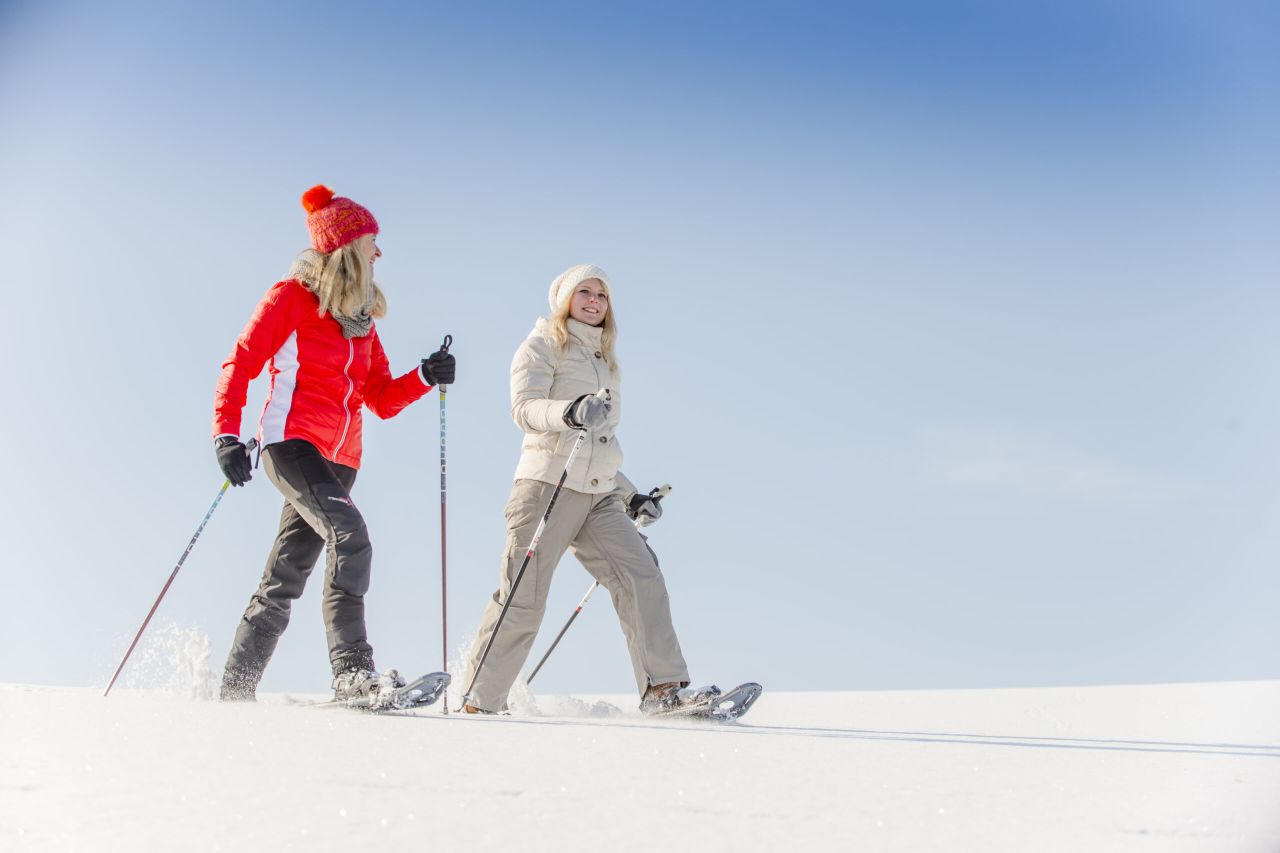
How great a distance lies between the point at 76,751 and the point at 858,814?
1.76 meters

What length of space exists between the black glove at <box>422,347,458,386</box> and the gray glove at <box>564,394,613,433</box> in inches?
30.1

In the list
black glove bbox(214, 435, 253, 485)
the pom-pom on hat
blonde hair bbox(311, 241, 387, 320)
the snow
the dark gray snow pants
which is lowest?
the snow

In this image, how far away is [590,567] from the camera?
16.3 ft

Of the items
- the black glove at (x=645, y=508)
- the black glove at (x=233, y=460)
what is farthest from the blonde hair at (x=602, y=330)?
the black glove at (x=233, y=460)

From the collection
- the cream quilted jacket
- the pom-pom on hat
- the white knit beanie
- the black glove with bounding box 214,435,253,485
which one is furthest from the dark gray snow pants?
the white knit beanie

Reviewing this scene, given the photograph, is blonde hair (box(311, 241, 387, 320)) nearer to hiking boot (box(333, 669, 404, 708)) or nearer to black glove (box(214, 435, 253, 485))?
black glove (box(214, 435, 253, 485))

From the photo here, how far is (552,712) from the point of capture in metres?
5.21

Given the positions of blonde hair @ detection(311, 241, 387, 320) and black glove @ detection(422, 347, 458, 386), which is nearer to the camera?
blonde hair @ detection(311, 241, 387, 320)

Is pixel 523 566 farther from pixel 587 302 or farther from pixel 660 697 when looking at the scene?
pixel 587 302

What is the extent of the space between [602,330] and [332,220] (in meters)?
1.28

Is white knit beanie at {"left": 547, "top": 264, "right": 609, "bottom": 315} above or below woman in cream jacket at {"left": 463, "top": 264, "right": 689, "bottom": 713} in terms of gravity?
above

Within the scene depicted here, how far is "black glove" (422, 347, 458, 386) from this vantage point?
193 inches

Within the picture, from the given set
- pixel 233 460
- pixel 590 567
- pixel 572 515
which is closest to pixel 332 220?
pixel 233 460

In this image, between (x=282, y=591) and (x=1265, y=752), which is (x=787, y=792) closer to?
(x=1265, y=752)
